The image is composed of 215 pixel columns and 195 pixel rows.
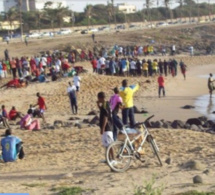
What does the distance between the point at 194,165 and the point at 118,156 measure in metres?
1.42

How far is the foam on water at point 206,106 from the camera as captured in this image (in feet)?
73.0

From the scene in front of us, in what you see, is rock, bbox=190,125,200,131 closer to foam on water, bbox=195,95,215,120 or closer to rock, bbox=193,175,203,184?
foam on water, bbox=195,95,215,120

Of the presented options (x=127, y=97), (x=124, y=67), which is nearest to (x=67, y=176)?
(x=127, y=97)

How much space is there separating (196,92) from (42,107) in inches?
477

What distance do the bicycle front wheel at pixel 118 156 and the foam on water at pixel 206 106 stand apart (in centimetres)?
1103

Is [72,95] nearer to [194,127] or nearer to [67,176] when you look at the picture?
[194,127]

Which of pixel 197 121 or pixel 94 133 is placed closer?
pixel 94 133

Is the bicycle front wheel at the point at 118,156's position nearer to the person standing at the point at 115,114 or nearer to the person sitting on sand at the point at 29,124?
the person standing at the point at 115,114

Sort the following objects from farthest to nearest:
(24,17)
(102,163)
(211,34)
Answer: (24,17), (211,34), (102,163)

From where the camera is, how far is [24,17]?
9162 centimetres

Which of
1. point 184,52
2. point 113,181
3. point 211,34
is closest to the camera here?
point 113,181

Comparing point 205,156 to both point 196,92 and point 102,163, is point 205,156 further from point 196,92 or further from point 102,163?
point 196,92

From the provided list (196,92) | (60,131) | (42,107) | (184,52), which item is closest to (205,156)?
(60,131)

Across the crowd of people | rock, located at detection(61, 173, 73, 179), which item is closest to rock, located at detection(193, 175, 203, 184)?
rock, located at detection(61, 173, 73, 179)
